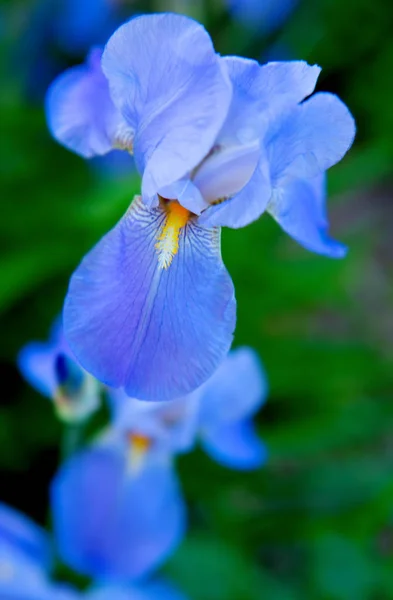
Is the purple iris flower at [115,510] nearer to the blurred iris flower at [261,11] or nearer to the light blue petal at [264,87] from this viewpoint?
the light blue petal at [264,87]

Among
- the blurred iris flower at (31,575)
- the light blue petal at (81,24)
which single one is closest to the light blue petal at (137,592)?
the blurred iris flower at (31,575)

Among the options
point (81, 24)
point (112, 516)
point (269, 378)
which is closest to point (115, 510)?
point (112, 516)

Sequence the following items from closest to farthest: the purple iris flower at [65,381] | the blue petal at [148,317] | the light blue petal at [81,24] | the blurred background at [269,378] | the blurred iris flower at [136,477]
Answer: the blue petal at [148,317] < the purple iris flower at [65,381] < the blurred iris flower at [136,477] < the blurred background at [269,378] < the light blue petal at [81,24]

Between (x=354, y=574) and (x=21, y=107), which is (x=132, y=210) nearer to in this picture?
(x=354, y=574)

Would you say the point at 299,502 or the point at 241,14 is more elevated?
the point at 241,14

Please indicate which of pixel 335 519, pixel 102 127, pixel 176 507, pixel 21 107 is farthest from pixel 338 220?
pixel 102 127

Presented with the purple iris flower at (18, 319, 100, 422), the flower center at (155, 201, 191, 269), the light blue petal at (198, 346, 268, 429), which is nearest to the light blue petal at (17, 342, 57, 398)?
the purple iris flower at (18, 319, 100, 422)

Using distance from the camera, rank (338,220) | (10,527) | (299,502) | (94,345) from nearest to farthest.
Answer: (94,345), (10,527), (299,502), (338,220)

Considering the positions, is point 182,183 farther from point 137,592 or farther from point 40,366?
point 137,592
